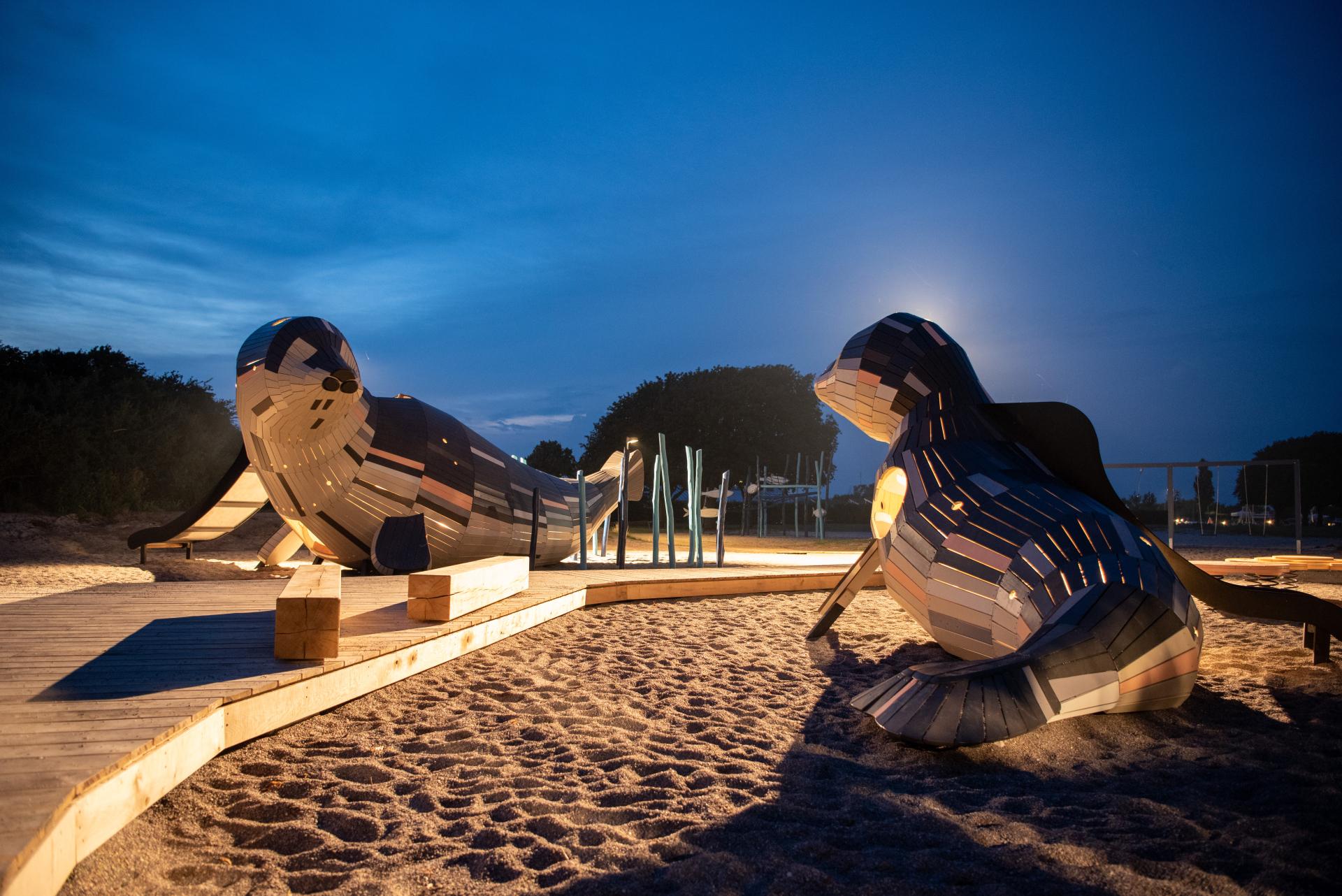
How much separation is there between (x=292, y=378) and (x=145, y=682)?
14.2ft

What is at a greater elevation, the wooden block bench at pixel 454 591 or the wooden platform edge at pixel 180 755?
the wooden block bench at pixel 454 591

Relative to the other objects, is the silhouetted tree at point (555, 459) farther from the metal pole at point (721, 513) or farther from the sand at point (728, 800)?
the sand at point (728, 800)

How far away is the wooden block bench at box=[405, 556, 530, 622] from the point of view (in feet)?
18.6

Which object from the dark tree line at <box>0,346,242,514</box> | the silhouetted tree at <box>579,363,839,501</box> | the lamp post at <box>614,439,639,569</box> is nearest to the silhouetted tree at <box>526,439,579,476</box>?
the silhouetted tree at <box>579,363,839,501</box>

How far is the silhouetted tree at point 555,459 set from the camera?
33.7 m

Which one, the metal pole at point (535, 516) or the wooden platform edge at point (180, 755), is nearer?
the wooden platform edge at point (180, 755)

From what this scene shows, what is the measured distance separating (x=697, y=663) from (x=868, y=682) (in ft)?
4.09

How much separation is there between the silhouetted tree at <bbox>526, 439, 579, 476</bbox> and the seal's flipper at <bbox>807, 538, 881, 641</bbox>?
25.8 meters

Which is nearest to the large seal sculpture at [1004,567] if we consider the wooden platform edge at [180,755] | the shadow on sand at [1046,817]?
the shadow on sand at [1046,817]

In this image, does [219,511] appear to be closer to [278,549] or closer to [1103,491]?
[278,549]

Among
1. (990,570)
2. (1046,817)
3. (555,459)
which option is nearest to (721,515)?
(990,570)

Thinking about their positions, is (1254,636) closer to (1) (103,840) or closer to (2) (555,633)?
(2) (555,633)

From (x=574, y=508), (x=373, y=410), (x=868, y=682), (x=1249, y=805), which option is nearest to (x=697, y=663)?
(x=868, y=682)

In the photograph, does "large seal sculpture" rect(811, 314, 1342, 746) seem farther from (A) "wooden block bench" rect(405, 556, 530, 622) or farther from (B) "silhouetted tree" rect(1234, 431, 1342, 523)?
(B) "silhouetted tree" rect(1234, 431, 1342, 523)
